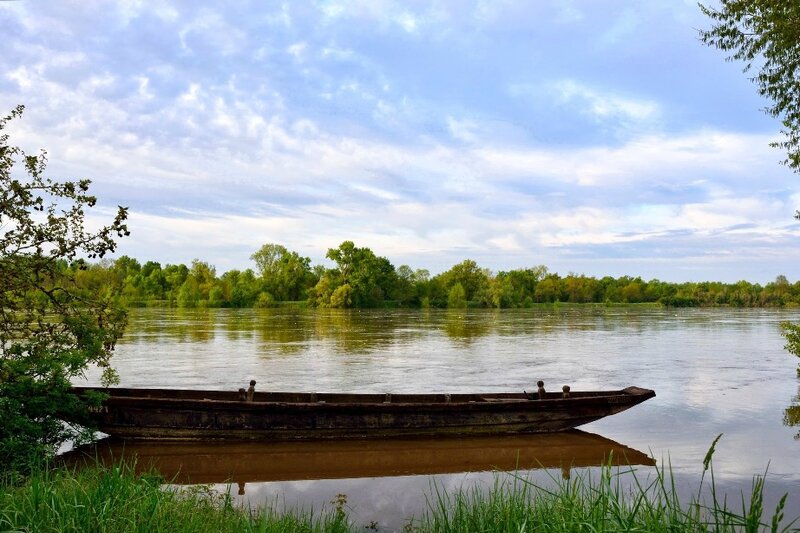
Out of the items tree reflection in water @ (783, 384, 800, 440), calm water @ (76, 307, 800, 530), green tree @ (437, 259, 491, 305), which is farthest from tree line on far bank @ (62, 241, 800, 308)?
tree reflection in water @ (783, 384, 800, 440)

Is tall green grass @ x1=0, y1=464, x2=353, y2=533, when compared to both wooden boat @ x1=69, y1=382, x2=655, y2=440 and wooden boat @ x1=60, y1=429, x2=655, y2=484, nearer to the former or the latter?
wooden boat @ x1=60, y1=429, x2=655, y2=484

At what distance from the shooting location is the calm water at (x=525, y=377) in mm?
9602

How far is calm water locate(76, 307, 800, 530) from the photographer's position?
960cm

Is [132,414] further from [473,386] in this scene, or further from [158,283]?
[158,283]

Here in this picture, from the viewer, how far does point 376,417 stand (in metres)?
11.9

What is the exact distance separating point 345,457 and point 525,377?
11.7 meters

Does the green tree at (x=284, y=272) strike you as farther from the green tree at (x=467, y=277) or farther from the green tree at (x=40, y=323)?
the green tree at (x=40, y=323)

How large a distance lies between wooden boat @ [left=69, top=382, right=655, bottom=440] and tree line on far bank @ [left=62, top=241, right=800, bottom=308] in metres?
81.2

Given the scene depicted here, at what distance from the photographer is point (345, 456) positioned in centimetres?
1105

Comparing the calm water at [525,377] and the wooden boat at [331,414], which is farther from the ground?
the wooden boat at [331,414]

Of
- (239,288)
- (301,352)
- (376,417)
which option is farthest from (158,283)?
(376,417)

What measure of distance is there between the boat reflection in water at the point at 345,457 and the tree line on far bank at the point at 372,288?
→ 82292 mm

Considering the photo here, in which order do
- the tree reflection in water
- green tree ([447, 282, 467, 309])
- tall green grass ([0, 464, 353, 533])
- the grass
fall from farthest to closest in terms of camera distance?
green tree ([447, 282, 467, 309]), the tree reflection in water, tall green grass ([0, 464, 353, 533]), the grass

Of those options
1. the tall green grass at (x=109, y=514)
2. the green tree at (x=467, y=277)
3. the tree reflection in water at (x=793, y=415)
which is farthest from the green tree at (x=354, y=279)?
the tall green grass at (x=109, y=514)
